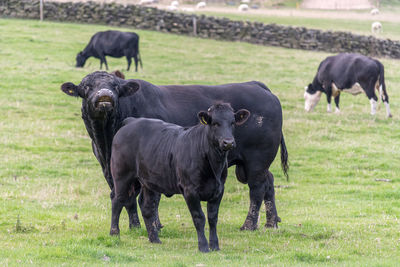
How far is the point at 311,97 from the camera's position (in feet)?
73.8

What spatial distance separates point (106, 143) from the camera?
826 cm

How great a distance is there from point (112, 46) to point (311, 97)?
38.5 feet

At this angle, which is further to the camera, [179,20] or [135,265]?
[179,20]

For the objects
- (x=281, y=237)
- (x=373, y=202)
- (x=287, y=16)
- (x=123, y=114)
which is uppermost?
(x=123, y=114)

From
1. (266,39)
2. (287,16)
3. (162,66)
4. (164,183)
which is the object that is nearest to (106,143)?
(164,183)

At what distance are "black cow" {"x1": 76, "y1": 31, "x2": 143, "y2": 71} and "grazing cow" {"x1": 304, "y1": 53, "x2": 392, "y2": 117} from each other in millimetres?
9940

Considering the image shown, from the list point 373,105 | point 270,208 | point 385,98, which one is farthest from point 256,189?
point 373,105

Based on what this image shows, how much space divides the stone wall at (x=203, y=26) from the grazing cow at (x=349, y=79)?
14756 mm

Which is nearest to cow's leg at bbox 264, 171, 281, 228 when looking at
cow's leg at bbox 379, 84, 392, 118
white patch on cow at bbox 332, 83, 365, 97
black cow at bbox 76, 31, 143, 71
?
cow's leg at bbox 379, 84, 392, 118

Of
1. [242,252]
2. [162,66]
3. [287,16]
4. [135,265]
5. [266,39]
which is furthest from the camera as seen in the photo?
[287,16]

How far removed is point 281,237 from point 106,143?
8.56 ft

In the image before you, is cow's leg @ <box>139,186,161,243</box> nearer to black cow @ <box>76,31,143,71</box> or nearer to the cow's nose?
the cow's nose

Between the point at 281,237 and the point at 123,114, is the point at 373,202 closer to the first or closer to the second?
the point at 281,237

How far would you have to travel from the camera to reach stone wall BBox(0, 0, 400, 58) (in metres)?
37.2
